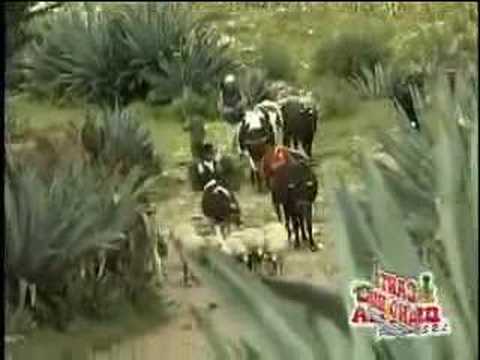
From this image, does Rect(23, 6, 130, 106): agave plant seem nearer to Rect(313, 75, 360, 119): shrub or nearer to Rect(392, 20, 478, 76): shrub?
Rect(313, 75, 360, 119): shrub

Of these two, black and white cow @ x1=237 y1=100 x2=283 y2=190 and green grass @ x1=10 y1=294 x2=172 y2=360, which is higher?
black and white cow @ x1=237 y1=100 x2=283 y2=190

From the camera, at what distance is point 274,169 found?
2066 mm

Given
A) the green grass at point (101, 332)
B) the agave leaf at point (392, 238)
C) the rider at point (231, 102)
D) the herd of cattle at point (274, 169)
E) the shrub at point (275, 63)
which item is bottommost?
the green grass at point (101, 332)

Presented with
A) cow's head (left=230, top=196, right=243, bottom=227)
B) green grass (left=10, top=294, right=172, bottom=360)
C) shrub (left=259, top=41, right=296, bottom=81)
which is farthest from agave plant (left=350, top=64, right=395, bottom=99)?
green grass (left=10, top=294, right=172, bottom=360)

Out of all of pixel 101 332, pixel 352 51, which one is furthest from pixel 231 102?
pixel 101 332

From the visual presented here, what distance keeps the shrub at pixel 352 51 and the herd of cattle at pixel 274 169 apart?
82mm

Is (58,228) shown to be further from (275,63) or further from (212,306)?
(275,63)

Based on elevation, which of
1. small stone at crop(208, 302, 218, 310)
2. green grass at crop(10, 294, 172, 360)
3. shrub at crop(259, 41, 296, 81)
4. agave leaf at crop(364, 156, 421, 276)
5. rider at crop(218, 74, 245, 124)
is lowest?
green grass at crop(10, 294, 172, 360)

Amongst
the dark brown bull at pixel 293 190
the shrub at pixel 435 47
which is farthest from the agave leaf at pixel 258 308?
the shrub at pixel 435 47

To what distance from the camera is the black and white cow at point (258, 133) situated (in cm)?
206

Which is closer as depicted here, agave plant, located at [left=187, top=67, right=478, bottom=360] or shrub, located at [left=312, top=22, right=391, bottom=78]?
agave plant, located at [left=187, top=67, right=478, bottom=360]

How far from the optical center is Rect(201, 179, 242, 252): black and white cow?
80.4 inches

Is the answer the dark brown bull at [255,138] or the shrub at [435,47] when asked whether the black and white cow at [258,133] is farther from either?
the shrub at [435,47]

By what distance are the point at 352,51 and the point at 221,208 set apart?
16.2 inches
